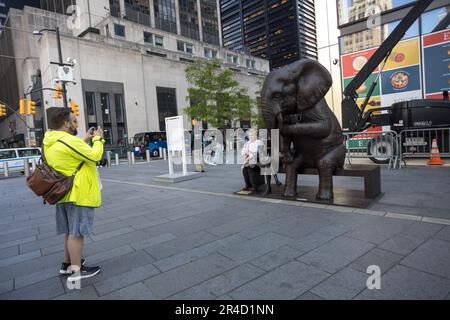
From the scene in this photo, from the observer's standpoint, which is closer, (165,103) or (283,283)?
(283,283)

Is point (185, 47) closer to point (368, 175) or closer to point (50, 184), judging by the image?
point (368, 175)

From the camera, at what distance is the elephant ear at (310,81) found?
5.06 m

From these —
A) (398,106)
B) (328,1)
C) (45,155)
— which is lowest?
(45,155)

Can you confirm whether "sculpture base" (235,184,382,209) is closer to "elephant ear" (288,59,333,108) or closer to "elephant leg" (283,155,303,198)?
"elephant leg" (283,155,303,198)

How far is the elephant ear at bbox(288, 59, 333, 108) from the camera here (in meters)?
5.06

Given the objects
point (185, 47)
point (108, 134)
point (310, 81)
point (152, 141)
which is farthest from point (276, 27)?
point (310, 81)

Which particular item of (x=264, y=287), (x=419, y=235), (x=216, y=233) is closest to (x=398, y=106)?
(x=419, y=235)

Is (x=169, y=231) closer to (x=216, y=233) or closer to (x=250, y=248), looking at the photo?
(x=216, y=233)

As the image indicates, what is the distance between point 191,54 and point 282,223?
1958 inches

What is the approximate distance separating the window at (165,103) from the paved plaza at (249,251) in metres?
34.8

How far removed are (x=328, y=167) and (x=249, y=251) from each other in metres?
2.60

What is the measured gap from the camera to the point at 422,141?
9.75 meters

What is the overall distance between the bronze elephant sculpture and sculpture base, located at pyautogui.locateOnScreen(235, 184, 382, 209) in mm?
216
